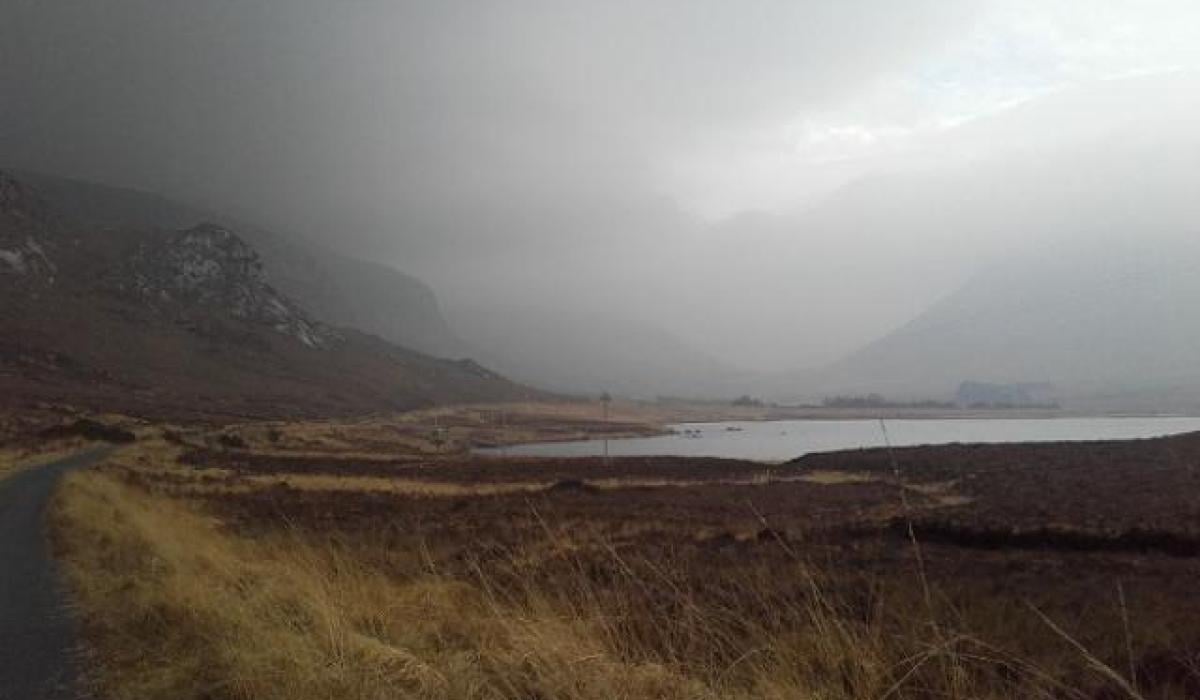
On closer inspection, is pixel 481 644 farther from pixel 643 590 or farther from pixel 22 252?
pixel 22 252

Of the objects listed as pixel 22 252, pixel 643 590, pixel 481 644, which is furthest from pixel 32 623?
pixel 22 252

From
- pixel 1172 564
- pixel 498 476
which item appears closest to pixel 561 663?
pixel 1172 564

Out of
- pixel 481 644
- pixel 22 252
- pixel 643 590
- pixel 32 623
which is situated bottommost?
pixel 32 623

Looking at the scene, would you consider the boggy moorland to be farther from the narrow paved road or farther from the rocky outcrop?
the rocky outcrop

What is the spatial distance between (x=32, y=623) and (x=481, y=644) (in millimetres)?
5578

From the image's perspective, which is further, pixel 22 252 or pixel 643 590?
pixel 22 252

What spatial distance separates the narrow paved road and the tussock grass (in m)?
0.27

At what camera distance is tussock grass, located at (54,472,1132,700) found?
4559 mm

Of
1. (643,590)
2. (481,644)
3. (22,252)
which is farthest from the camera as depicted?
(22,252)

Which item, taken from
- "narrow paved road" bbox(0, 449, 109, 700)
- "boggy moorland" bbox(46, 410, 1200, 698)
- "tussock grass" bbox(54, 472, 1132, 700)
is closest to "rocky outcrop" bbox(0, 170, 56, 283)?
"boggy moorland" bbox(46, 410, 1200, 698)

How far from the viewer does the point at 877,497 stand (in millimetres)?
36656

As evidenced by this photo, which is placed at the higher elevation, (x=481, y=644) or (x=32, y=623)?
(x=481, y=644)

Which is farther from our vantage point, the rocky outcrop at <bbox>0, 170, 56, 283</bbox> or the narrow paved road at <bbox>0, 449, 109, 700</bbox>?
the rocky outcrop at <bbox>0, 170, 56, 283</bbox>

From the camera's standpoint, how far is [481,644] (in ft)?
19.0
